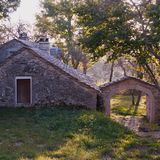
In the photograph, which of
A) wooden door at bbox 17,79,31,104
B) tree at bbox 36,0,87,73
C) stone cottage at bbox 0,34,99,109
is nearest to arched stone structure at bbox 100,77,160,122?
stone cottage at bbox 0,34,99,109

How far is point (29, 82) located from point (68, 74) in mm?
2666

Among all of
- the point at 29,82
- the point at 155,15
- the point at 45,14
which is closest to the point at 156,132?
the point at 29,82

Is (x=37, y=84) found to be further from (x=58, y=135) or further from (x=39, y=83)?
(x=58, y=135)

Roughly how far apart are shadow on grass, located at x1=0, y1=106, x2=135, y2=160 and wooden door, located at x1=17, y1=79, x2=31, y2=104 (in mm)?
1691

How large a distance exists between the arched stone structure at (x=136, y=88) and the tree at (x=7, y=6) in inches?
342

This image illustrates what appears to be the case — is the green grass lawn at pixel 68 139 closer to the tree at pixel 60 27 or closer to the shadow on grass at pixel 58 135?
the shadow on grass at pixel 58 135

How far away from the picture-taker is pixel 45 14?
49031mm

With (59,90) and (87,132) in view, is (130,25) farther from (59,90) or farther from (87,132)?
(59,90)

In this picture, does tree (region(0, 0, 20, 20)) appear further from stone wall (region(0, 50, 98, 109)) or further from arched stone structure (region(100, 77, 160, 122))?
arched stone structure (region(100, 77, 160, 122))

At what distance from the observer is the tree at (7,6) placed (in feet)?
80.4

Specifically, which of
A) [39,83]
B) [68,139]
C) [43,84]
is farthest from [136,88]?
[68,139]

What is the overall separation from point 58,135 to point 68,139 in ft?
2.43

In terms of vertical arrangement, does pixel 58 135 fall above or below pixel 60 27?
below

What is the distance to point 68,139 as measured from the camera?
15.2 metres
